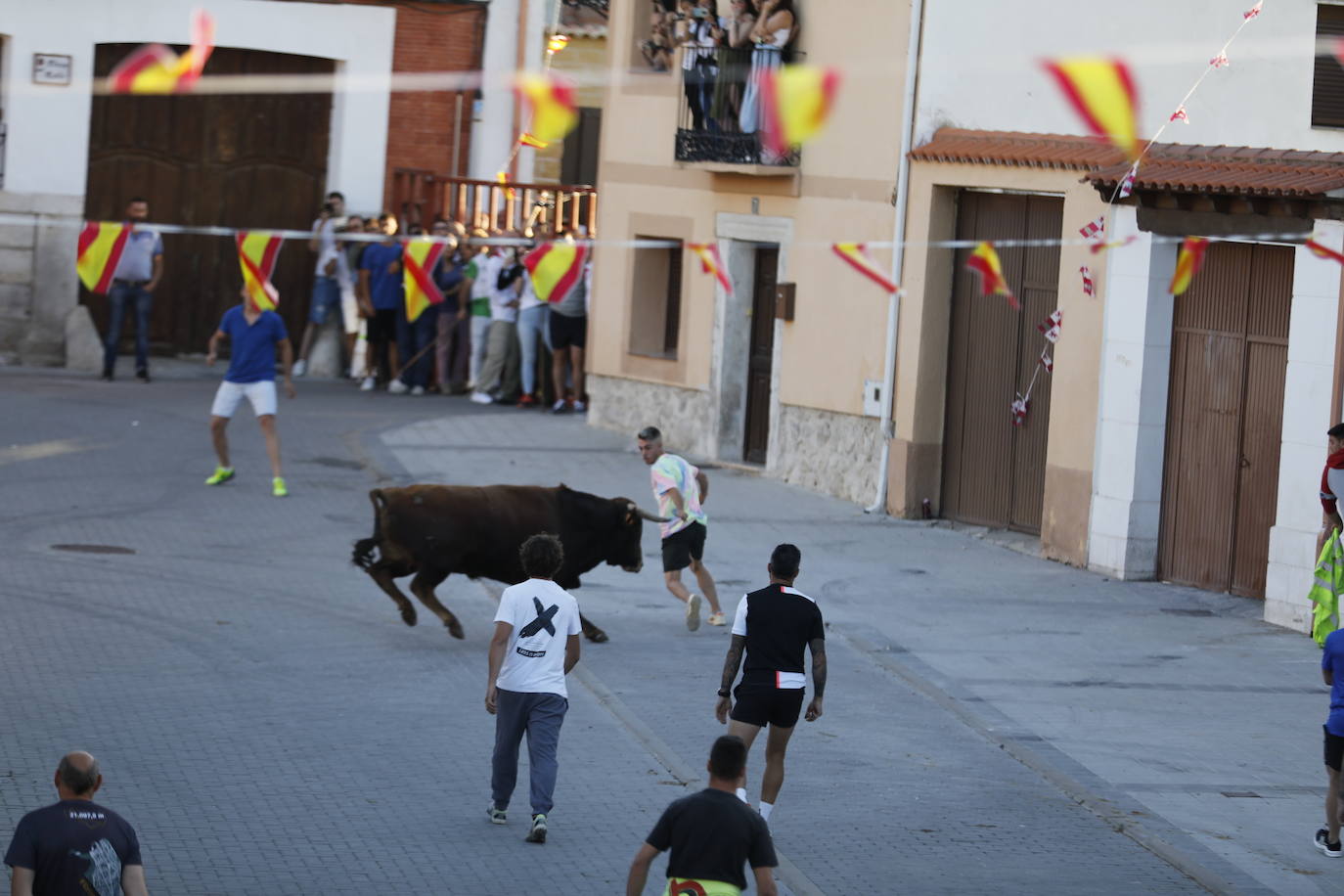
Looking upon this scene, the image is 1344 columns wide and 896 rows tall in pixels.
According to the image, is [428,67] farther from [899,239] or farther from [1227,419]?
[1227,419]

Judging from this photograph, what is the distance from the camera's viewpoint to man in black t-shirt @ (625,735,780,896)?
680cm

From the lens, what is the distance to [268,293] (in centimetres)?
1625

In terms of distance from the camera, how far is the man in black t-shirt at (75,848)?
6.73 metres

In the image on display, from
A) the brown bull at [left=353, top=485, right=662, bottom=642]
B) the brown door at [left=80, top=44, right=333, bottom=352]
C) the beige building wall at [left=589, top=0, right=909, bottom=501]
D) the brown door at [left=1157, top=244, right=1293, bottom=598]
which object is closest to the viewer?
the brown bull at [left=353, top=485, right=662, bottom=642]

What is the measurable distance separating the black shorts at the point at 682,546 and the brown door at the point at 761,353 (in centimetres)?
770

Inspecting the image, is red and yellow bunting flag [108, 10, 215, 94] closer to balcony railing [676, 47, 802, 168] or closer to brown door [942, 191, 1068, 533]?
brown door [942, 191, 1068, 533]

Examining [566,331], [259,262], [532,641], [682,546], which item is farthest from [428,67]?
[532,641]

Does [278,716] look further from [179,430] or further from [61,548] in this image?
[179,430]

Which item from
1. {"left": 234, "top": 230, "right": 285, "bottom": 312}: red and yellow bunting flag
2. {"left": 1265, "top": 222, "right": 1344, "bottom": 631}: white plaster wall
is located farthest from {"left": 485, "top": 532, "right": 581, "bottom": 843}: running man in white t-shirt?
{"left": 1265, "top": 222, "right": 1344, "bottom": 631}: white plaster wall

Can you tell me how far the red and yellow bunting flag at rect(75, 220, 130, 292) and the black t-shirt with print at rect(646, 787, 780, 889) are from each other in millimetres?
8678

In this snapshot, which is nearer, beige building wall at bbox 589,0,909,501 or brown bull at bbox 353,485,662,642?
brown bull at bbox 353,485,662,642

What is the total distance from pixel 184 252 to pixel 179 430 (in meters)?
6.07

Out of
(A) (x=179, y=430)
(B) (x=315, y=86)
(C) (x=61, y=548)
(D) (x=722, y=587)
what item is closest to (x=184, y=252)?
(B) (x=315, y=86)

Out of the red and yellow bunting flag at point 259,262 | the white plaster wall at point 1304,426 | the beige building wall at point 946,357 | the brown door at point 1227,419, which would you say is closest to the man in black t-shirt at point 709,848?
the white plaster wall at point 1304,426
